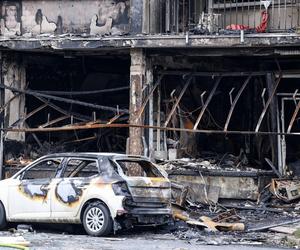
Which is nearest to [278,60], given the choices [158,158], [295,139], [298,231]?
[295,139]

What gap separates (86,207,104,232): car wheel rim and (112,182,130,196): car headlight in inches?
18.1

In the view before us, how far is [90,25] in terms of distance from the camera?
1650 cm

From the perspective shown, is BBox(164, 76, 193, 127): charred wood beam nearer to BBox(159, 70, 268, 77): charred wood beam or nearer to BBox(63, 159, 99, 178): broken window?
BBox(159, 70, 268, 77): charred wood beam

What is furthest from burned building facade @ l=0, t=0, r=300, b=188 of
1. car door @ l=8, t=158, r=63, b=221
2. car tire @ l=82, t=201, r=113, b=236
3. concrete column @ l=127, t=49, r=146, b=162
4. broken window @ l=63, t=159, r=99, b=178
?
car tire @ l=82, t=201, r=113, b=236

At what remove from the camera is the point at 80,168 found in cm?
1320

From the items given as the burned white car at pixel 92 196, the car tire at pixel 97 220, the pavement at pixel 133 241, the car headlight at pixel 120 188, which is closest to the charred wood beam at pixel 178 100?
the burned white car at pixel 92 196

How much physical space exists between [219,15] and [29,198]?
6302 mm

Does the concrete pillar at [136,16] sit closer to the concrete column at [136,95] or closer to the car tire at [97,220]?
the concrete column at [136,95]

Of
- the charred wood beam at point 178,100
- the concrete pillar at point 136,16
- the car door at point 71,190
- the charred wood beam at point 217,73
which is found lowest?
the car door at point 71,190

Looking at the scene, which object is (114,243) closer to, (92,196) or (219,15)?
(92,196)

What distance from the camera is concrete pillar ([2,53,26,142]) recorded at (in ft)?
56.3

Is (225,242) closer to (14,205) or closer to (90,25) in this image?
(14,205)

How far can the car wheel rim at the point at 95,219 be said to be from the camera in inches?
491

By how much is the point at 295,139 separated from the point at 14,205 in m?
7.67
